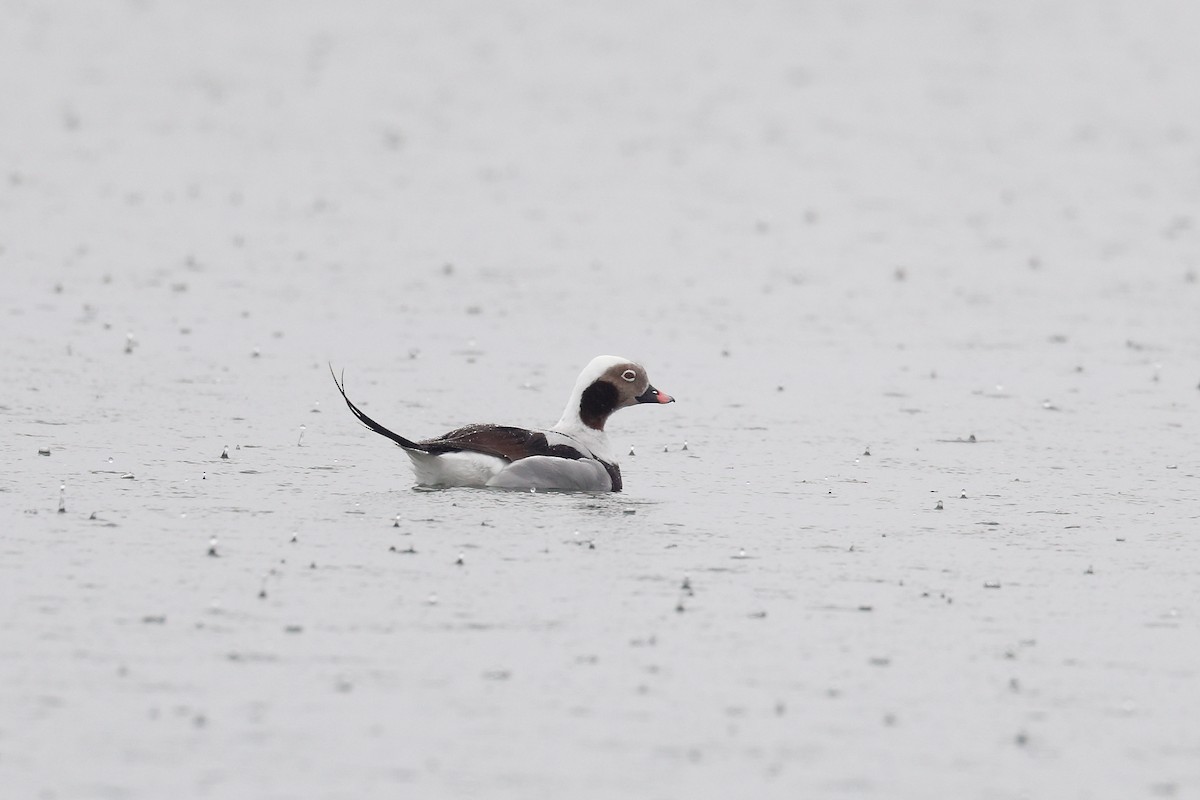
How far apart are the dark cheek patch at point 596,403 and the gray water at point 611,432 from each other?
876mm

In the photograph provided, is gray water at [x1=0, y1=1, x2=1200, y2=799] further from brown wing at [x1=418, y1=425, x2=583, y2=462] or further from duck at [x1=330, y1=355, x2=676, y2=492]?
brown wing at [x1=418, y1=425, x2=583, y2=462]

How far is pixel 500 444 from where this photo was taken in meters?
14.8

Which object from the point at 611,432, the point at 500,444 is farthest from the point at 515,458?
the point at 611,432

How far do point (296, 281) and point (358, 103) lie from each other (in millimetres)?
17696

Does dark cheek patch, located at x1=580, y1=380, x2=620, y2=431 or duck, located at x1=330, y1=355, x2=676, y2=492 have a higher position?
dark cheek patch, located at x1=580, y1=380, x2=620, y2=431

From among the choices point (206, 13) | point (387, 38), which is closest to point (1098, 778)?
point (387, 38)

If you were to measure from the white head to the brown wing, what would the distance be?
0.63 meters

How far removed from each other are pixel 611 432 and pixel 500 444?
387cm

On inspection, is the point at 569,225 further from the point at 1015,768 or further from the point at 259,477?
the point at 1015,768

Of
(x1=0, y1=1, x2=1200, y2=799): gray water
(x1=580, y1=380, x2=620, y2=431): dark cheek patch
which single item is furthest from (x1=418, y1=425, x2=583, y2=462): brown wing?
(x1=580, y1=380, x2=620, y2=431): dark cheek patch

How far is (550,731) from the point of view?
365 inches

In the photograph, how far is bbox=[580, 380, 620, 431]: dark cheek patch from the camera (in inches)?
622

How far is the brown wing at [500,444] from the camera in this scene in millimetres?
14727

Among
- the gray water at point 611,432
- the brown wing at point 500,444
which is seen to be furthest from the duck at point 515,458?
the gray water at point 611,432
